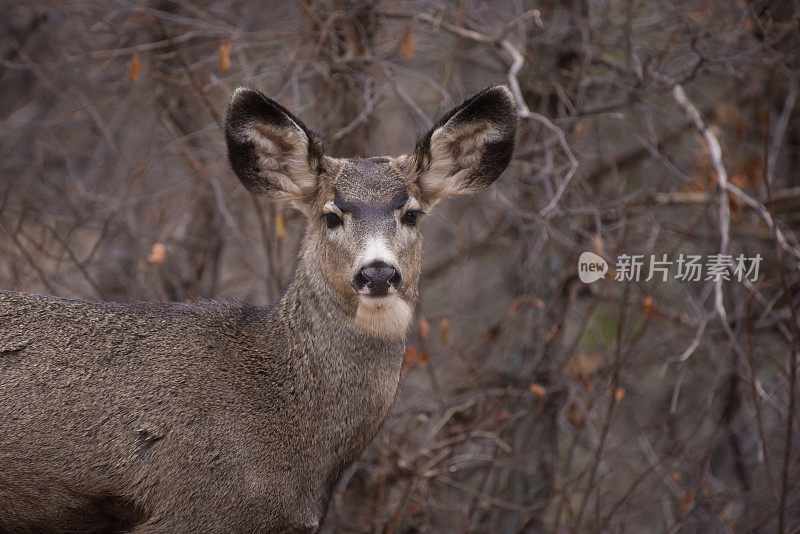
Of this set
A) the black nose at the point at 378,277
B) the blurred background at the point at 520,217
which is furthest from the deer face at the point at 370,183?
the blurred background at the point at 520,217

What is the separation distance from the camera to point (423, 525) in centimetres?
675

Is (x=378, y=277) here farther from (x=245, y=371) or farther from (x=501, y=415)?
(x=501, y=415)

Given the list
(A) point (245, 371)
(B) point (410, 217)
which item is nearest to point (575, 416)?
(B) point (410, 217)

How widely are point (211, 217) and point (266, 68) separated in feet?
4.73

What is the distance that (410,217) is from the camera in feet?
15.9

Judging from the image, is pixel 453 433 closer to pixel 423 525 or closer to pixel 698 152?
pixel 423 525

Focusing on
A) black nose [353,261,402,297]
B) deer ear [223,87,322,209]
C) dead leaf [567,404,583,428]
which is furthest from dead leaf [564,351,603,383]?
black nose [353,261,402,297]

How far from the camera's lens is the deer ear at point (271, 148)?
188 inches

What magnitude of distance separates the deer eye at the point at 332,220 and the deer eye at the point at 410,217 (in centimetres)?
33

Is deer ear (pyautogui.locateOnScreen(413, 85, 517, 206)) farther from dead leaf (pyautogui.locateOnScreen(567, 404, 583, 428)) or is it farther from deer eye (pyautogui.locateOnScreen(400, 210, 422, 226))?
dead leaf (pyautogui.locateOnScreen(567, 404, 583, 428))

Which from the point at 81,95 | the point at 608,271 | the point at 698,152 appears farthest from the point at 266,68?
the point at 698,152

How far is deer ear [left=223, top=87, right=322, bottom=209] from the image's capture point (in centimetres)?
478

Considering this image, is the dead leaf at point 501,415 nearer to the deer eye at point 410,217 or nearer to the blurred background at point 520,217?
the blurred background at point 520,217

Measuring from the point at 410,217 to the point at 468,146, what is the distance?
691 millimetres
